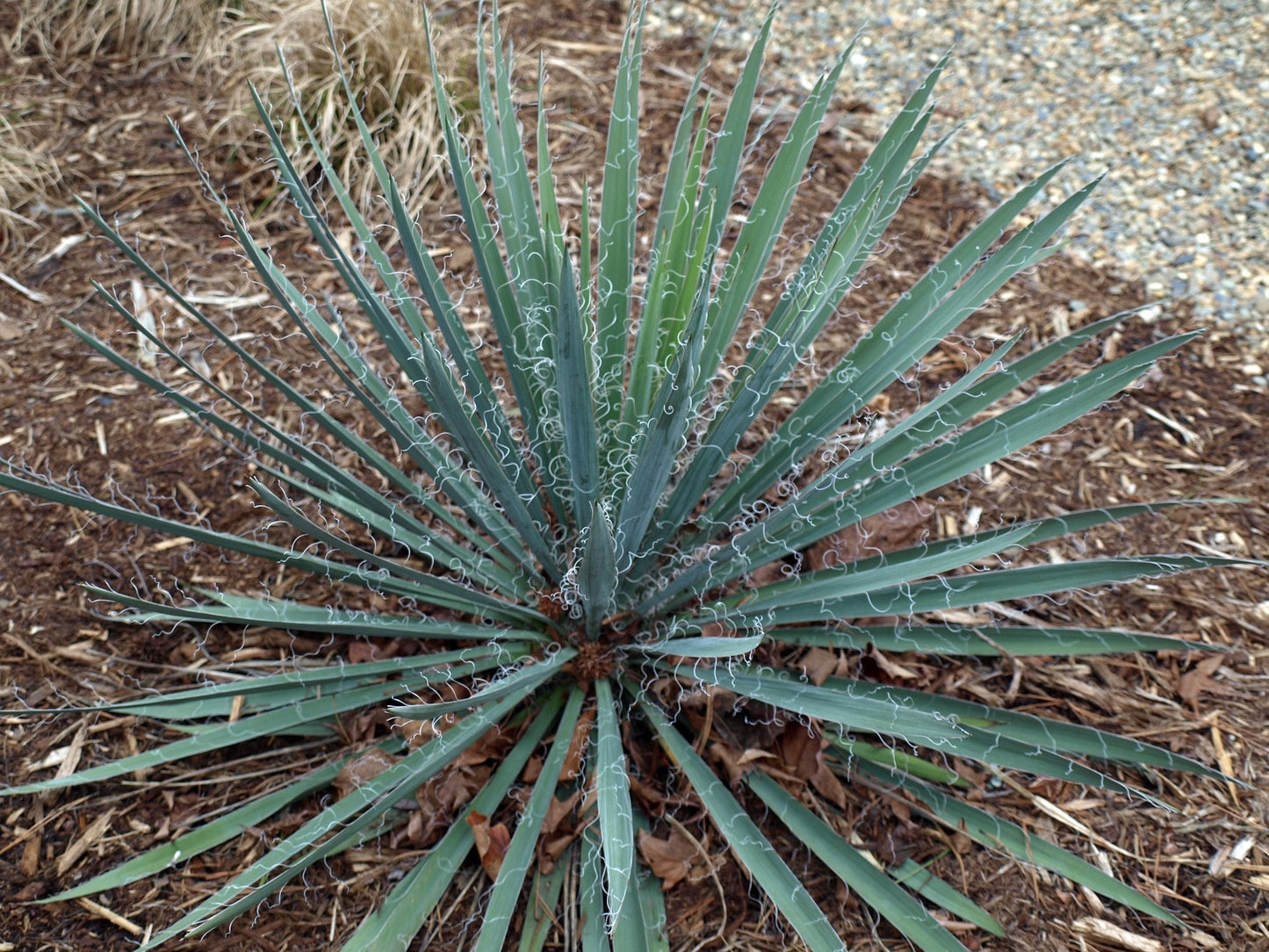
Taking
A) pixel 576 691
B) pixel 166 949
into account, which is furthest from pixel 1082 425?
pixel 166 949

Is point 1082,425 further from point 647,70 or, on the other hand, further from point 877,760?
point 647,70

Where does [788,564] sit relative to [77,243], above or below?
above

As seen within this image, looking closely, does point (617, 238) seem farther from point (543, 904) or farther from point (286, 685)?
point (543, 904)

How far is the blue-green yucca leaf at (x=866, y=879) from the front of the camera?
163 centimetres

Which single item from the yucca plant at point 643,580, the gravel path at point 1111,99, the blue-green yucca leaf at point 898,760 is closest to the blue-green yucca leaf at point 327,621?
the yucca plant at point 643,580

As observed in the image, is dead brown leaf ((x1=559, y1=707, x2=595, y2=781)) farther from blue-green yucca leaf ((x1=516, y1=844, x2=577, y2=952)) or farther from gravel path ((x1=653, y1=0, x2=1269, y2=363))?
gravel path ((x1=653, y1=0, x2=1269, y2=363))

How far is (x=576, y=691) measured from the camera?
194 centimetres

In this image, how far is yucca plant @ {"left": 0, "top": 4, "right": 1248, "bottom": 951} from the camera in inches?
64.9

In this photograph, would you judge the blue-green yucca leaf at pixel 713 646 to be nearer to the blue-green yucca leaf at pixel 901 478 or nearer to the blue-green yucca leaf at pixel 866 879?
the blue-green yucca leaf at pixel 901 478

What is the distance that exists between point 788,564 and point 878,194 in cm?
89

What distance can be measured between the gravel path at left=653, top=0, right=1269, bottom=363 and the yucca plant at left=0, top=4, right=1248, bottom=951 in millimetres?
1557

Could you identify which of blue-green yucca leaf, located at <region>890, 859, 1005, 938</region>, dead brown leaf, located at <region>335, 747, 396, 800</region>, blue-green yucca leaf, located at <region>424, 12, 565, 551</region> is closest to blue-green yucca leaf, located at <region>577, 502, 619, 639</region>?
blue-green yucca leaf, located at <region>424, 12, 565, 551</region>

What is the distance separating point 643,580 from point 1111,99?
2829 millimetres

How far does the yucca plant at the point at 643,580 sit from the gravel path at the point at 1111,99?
5.11 ft
